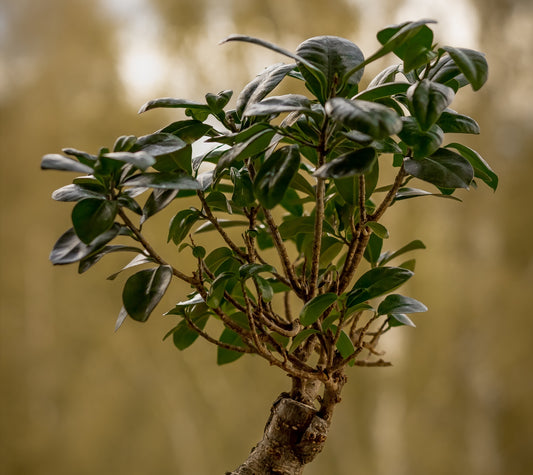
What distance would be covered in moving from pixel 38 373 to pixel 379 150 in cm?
260

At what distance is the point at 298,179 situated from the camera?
862mm

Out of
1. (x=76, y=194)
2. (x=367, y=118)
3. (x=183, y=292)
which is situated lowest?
(x=183, y=292)

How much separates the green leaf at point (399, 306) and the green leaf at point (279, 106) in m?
0.30

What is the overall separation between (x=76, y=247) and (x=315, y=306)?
0.31 metres

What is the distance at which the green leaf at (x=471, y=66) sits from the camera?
0.64m

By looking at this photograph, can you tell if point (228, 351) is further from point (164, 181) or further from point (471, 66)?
point (471, 66)

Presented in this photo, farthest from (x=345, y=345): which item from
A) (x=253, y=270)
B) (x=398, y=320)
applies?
(x=253, y=270)

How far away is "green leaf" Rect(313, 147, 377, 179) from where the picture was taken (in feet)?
2.03

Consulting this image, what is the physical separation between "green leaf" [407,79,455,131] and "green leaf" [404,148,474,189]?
0.09 metres

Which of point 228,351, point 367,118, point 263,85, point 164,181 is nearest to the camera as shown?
point 367,118

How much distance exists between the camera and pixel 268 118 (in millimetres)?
776

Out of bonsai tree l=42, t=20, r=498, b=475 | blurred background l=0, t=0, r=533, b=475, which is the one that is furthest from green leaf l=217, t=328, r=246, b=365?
blurred background l=0, t=0, r=533, b=475

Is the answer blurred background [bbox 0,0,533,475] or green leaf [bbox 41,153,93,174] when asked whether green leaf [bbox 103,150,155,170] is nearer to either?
green leaf [bbox 41,153,93,174]

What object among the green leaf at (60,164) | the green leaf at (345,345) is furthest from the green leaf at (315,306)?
the green leaf at (60,164)
